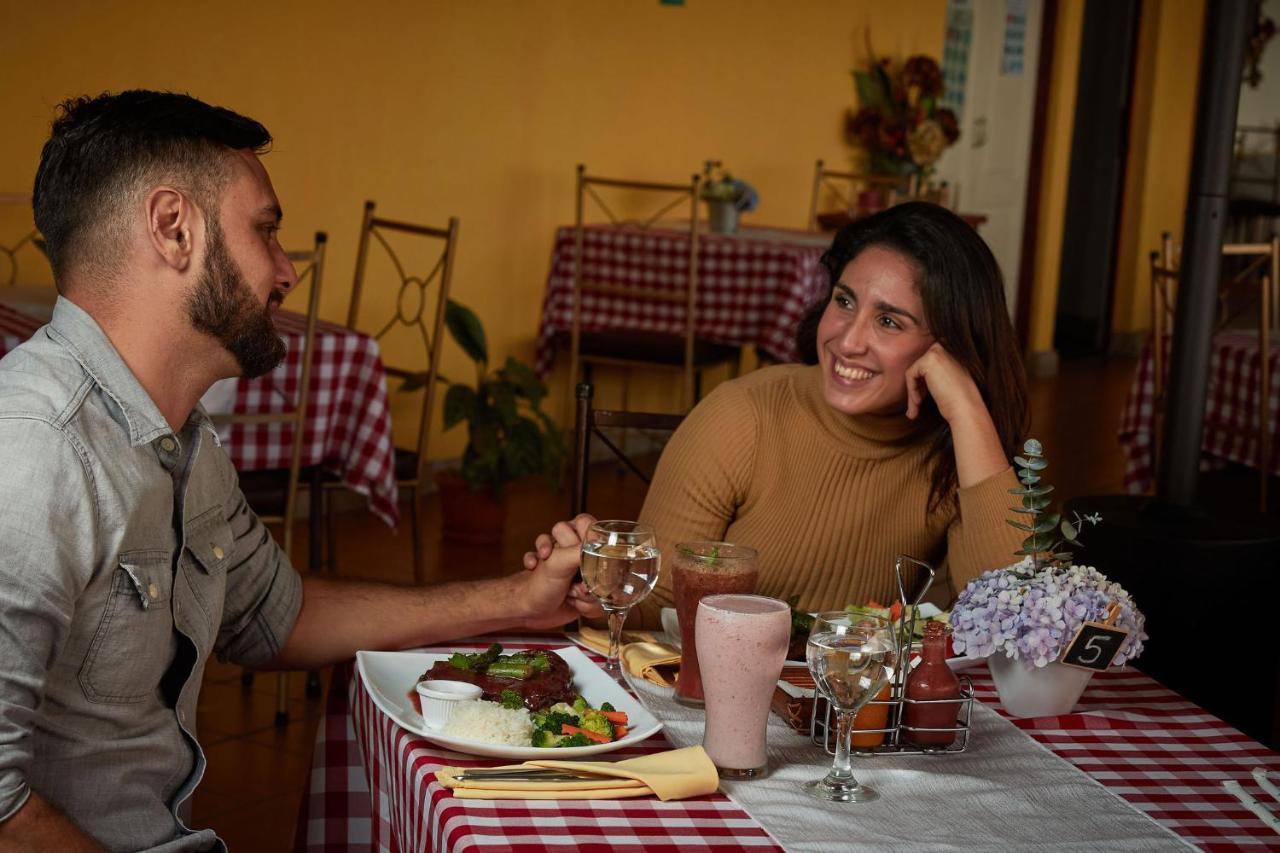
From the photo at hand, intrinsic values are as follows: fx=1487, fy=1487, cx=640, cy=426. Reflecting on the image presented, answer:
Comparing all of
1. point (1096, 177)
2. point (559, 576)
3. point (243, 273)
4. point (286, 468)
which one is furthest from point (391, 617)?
point (1096, 177)

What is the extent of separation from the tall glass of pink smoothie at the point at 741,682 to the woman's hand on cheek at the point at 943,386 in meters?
0.72

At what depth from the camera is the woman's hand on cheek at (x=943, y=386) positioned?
1900 millimetres

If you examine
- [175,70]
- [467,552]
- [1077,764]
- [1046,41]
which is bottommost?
[467,552]

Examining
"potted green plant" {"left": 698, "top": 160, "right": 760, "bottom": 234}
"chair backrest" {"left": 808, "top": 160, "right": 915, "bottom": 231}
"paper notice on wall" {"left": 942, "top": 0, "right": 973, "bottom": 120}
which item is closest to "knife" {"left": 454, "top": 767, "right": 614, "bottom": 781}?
"potted green plant" {"left": 698, "top": 160, "right": 760, "bottom": 234}

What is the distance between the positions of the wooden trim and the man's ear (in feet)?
24.1

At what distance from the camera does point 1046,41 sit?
26.7 feet

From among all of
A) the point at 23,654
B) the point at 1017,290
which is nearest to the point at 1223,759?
the point at 23,654

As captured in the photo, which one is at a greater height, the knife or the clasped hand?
the clasped hand

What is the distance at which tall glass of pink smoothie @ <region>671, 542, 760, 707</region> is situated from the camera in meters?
1.41

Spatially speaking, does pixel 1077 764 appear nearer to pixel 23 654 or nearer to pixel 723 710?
pixel 723 710

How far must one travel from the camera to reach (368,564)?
13.8ft

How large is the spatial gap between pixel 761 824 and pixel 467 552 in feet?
11.0

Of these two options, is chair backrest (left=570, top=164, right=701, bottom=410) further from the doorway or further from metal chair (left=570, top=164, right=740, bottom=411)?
the doorway

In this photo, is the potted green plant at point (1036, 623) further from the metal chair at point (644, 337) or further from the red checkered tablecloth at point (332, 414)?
the metal chair at point (644, 337)
